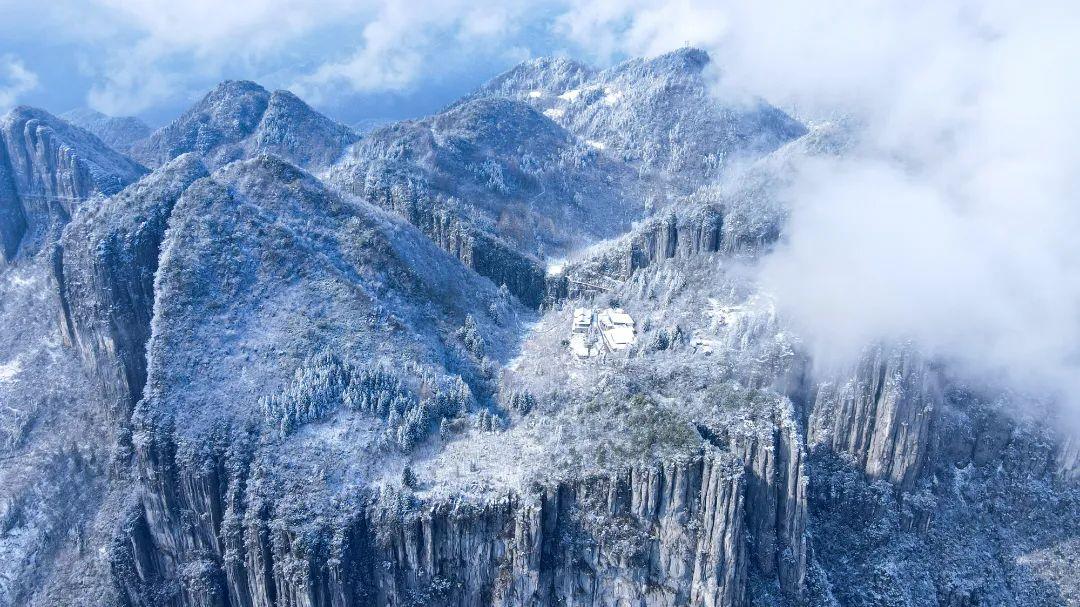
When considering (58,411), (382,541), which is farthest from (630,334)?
(58,411)

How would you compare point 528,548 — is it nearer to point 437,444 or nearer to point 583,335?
point 437,444

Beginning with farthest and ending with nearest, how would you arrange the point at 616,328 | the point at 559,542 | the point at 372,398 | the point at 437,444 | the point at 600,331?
the point at 600,331, the point at 616,328, the point at 372,398, the point at 437,444, the point at 559,542

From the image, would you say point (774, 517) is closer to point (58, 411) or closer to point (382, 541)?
point (382, 541)

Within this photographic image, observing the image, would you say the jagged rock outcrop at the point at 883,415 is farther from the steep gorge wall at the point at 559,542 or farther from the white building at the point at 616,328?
the white building at the point at 616,328

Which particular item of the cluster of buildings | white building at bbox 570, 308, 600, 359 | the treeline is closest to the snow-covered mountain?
the treeline

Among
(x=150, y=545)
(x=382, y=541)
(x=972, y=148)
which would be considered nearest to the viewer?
(x=382, y=541)

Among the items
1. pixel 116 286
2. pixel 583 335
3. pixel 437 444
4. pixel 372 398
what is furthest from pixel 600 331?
pixel 116 286
